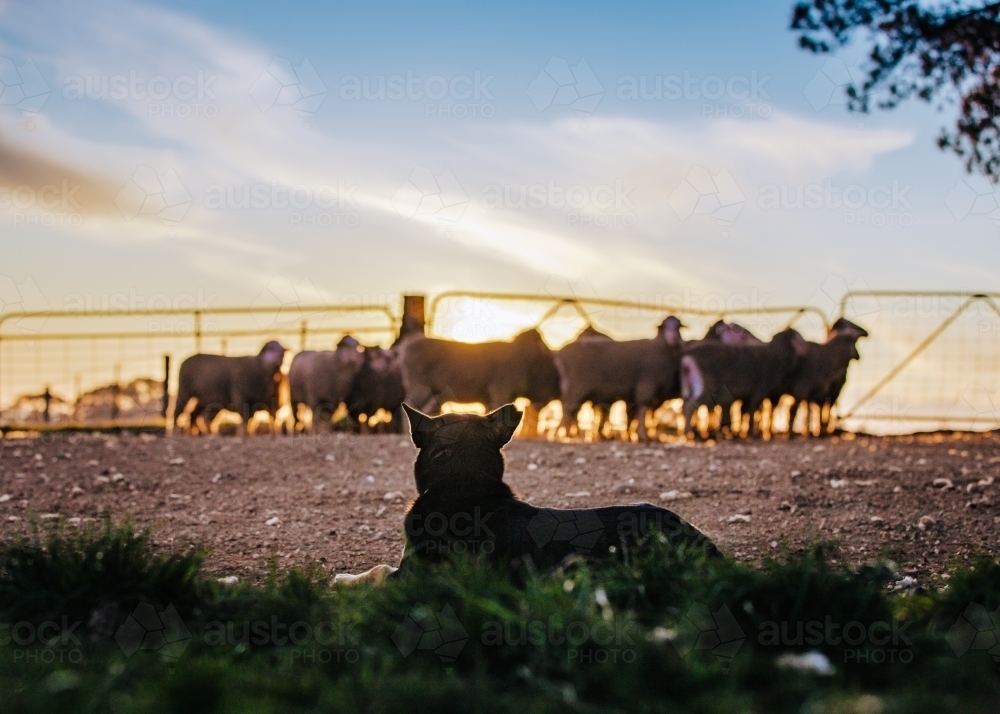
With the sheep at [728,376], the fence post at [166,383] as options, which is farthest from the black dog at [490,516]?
the fence post at [166,383]

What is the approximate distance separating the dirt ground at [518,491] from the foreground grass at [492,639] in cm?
176

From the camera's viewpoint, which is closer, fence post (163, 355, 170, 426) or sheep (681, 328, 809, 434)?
sheep (681, 328, 809, 434)

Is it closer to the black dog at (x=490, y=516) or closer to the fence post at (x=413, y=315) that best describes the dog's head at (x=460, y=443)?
the black dog at (x=490, y=516)

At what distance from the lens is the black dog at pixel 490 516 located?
4.05 meters

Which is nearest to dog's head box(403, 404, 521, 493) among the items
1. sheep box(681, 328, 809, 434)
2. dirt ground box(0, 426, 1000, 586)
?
dirt ground box(0, 426, 1000, 586)

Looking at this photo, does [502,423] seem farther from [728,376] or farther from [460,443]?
[728,376]

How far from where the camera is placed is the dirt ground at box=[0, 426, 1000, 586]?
6.29m

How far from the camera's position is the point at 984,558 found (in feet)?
12.9

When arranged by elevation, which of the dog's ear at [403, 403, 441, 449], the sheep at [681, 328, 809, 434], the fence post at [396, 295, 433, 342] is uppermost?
the fence post at [396, 295, 433, 342]

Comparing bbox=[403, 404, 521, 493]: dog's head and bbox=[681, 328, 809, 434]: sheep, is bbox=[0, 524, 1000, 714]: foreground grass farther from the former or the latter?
bbox=[681, 328, 809, 434]: sheep

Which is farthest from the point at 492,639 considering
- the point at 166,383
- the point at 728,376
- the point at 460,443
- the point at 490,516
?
the point at 166,383

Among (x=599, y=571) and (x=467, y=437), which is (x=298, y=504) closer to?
(x=467, y=437)

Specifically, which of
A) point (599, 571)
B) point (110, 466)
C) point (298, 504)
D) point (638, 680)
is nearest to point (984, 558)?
point (599, 571)

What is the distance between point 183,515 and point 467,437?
3.78 metres
